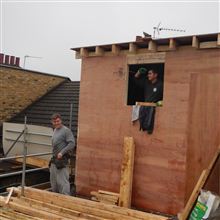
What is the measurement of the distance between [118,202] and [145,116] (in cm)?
179

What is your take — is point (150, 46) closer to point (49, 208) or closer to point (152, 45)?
point (152, 45)

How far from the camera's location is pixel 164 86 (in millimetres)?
7582

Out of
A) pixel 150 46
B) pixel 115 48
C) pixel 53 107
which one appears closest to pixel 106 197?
pixel 115 48

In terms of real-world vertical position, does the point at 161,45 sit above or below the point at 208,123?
above

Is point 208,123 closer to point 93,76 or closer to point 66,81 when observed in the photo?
point 93,76

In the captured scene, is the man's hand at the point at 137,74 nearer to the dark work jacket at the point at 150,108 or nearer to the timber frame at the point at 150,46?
the dark work jacket at the point at 150,108

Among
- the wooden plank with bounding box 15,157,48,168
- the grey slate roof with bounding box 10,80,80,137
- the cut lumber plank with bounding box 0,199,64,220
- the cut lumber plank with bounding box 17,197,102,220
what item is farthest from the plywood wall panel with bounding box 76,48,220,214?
the grey slate roof with bounding box 10,80,80,137

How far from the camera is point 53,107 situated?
14.0m

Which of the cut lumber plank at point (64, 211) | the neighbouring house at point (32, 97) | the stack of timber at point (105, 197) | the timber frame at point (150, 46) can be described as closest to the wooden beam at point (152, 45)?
the timber frame at point (150, 46)

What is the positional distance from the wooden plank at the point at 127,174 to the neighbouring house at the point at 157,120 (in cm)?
13

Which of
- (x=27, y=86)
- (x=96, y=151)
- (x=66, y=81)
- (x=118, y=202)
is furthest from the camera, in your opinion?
(x=66, y=81)

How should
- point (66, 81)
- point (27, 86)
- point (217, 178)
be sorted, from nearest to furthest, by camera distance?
point (217, 178) < point (27, 86) < point (66, 81)

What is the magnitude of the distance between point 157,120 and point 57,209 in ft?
8.15

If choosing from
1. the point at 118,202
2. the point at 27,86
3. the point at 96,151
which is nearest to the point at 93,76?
the point at 96,151
